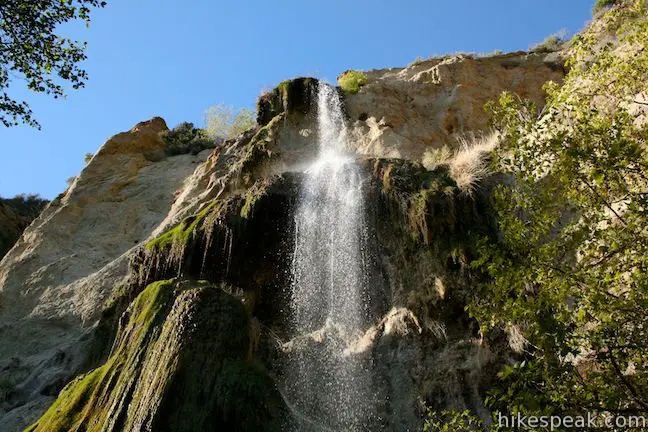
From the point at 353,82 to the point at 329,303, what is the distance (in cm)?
1010

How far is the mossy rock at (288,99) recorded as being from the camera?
19578mm

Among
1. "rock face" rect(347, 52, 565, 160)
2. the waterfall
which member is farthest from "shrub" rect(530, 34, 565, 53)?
the waterfall

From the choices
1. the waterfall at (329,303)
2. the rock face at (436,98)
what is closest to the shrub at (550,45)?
the rock face at (436,98)

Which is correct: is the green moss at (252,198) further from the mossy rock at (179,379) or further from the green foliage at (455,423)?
the green foliage at (455,423)

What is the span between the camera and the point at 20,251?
17125mm

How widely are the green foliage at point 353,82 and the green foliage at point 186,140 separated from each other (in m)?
6.26

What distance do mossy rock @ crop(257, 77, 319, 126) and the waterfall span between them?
5.22 metres

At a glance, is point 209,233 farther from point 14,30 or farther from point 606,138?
point 606,138

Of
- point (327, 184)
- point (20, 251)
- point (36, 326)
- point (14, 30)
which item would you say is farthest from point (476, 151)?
point (20, 251)

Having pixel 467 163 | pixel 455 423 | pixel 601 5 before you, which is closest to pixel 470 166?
pixel 467 163

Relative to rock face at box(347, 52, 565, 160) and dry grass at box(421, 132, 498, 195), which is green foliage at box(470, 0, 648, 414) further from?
rock face at box(347, 52, 565, 160)

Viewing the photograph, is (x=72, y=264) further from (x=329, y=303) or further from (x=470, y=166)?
(x=470, y=166)

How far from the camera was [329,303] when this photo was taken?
12141 mm

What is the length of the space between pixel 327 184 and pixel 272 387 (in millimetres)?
5952
